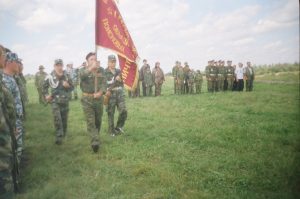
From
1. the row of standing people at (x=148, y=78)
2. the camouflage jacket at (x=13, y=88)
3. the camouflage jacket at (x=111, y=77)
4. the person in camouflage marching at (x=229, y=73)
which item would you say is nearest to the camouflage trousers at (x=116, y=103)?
the camouflage jacket at (x=111, y=77)

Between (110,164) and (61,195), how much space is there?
1735 mm

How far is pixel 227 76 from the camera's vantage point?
23.8 m

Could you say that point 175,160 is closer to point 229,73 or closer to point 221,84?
point 221,84

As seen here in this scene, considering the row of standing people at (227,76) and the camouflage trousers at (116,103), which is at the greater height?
the row of standing people at (227,76)

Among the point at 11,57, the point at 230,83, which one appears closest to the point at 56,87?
the point at 11,57

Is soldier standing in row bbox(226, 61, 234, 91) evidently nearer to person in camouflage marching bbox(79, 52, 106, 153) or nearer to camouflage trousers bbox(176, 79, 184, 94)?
camouflage trousers bbox(176, 79, 184, 94)

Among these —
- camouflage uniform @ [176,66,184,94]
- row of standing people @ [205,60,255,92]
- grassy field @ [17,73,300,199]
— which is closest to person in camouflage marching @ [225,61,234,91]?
row of standing people @ [205,60,255,92]

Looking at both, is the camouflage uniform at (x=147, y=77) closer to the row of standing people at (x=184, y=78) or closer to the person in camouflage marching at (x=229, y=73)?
the row of standing people at (x=184, y=78)

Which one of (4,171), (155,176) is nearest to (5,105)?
(4,171)

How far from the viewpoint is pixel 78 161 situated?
25.7 feet

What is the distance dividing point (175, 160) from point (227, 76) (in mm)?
17312

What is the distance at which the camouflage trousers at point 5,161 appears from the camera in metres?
4.02

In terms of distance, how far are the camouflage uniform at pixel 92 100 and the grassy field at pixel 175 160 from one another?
0.57 meters

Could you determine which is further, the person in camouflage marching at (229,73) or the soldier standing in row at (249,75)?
the person in camouflage marching at (229,73)
